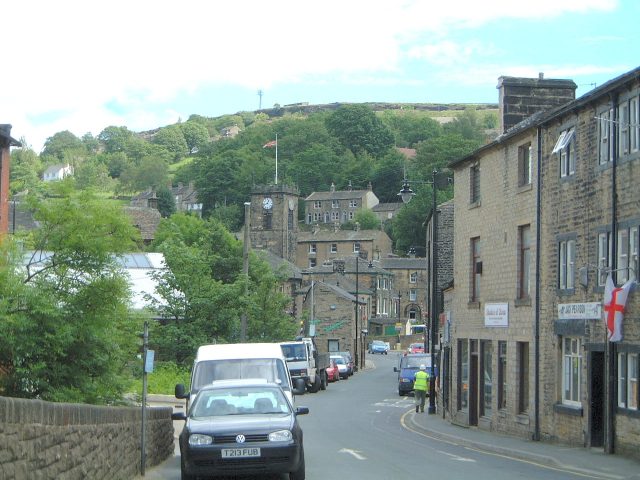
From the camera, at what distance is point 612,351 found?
23203 mm

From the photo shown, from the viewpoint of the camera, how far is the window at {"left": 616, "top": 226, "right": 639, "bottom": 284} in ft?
74.0

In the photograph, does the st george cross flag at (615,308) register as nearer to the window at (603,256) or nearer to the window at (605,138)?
the window at (603,256)

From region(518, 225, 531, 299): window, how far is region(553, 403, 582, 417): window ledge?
3950 mm

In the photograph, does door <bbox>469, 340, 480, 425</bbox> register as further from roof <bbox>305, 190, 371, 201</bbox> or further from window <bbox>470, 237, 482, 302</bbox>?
roof <bbox>305, 190, 371, 201</bbox>

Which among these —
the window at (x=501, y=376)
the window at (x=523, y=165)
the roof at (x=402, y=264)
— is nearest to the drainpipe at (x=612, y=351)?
the window at (x=523, y=165)

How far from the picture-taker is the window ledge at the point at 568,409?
25312 millimetres

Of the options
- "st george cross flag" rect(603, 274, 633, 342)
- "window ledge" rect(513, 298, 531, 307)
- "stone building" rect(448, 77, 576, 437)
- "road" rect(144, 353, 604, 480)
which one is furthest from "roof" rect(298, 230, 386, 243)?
"st george cross flag" rect(603, 274, 633, 342)

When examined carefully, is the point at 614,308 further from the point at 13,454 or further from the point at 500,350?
the point at 13,454

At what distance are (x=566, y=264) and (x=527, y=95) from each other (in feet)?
31.9

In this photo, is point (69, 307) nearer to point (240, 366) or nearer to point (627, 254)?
point (240, 366)

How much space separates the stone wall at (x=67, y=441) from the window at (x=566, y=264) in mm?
11990

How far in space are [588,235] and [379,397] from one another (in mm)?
27946

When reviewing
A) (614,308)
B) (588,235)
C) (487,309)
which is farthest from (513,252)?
(614,308)

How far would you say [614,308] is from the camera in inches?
890
